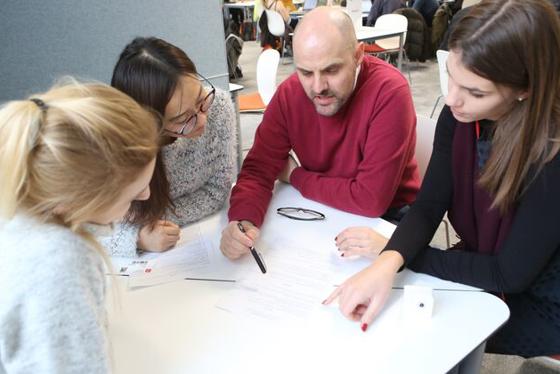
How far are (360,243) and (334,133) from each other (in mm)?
500

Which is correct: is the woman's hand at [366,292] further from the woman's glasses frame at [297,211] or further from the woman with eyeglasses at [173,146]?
the woman with eyeglasses at [173,146]

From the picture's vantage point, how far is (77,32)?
79.4 inches

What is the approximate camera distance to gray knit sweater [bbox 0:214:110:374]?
60 centimetres

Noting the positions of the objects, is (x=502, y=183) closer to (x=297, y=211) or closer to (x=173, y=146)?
(x=297, y=211)

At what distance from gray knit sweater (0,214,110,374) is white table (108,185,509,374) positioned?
0.20 meters

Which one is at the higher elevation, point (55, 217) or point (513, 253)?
point (55, 217)

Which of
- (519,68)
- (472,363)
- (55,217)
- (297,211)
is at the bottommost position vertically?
(472,363)

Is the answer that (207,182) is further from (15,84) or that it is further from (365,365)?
(15,84)

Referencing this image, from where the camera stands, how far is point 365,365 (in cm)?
78

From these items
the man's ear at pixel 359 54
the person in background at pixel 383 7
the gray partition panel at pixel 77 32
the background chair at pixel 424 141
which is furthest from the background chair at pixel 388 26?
the man's ear at pixel 359 54

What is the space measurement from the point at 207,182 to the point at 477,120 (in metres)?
0.81

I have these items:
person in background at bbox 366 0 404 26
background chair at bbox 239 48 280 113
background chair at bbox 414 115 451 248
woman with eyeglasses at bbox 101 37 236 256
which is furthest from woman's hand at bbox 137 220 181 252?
person in background at bbox 366 0 404 26

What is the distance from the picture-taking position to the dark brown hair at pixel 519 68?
875 millimetres

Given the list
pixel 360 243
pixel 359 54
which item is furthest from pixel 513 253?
pixel 359 54
